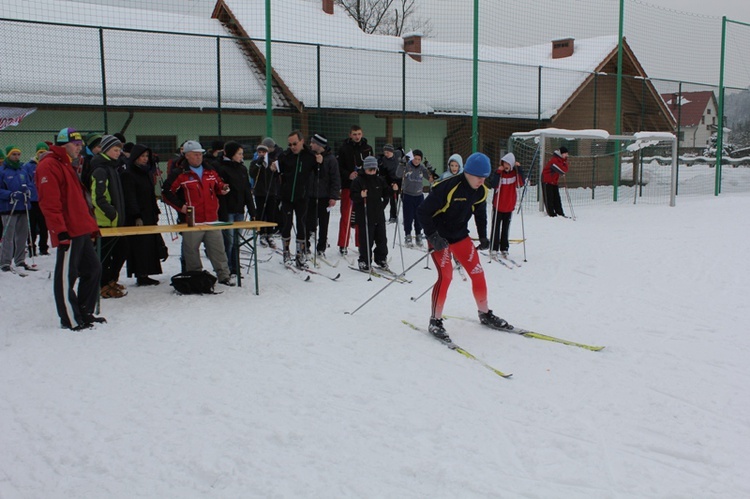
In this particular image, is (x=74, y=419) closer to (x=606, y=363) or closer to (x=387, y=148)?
(x=606, y=363)

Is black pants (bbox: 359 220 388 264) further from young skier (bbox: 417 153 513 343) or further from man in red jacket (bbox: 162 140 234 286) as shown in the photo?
young skier (bbox: 417 153 513 343)

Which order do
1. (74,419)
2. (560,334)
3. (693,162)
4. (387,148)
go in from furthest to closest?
(693,162) < (387,148) < (560,334) < (74,419)

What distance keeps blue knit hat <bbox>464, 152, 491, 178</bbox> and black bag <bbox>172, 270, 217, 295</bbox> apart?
3.43m

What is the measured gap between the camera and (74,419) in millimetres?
4129

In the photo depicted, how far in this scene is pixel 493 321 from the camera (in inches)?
248

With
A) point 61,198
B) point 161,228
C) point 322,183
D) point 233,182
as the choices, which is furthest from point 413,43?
point 61,198

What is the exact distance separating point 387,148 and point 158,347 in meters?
5.39

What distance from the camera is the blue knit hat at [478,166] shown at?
5.83 m

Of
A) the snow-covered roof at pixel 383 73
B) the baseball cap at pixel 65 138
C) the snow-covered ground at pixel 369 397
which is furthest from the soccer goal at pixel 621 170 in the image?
the baseball cap at pixel 65 138

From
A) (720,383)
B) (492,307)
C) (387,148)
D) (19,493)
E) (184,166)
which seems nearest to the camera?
(19,493)

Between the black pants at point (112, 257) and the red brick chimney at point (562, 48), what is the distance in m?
22.3

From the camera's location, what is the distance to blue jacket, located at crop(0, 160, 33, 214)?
870cm

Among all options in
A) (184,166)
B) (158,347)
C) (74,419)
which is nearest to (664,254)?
(184,166)

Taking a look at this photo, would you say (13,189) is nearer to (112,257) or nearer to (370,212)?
(112,257)
